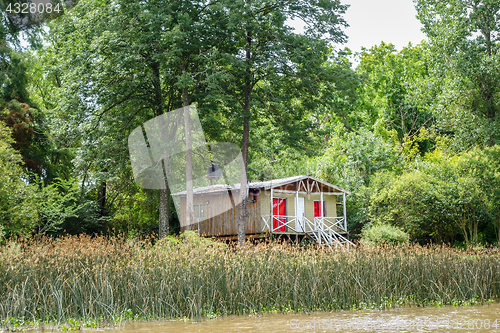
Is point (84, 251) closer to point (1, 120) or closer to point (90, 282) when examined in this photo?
point (90, 282)

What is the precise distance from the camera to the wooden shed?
2020cm

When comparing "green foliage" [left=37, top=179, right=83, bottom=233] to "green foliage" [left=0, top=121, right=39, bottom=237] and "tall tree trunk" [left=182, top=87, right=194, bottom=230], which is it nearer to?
"green foliage" [left=0, top=121, right=39, bottom=237]

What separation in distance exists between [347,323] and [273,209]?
1460 cm

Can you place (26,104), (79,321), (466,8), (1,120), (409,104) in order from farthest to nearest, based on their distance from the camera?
(409,104) < (466,8) < (26,104) < (1,120) < (79,321)

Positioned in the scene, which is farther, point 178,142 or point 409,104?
point 409,104

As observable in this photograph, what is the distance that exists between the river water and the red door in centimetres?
1246

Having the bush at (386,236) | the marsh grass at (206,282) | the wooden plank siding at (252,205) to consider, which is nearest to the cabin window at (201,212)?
the wooden plank siding at (252,205)

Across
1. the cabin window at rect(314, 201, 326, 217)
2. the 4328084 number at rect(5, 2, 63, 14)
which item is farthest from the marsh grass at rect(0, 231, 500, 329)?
the cabin window at rect(314, 201, 326, 217)

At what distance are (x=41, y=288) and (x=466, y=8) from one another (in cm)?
2195

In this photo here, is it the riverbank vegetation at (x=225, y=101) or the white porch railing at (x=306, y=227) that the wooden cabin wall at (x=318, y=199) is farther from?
the riverbank vegetation at (x=225, y=101)

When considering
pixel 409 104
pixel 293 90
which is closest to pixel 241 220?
pixel 293 90

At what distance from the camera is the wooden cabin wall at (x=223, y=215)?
792 inches

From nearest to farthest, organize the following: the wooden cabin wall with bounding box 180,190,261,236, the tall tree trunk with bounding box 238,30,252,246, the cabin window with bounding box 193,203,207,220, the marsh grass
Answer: the marsh grass, the tall tree trunk with bounding box 238,30,252,246, the wooden cabin wall with bounding box 180,190,261,236, the cabin window with bounding box 193,203,207,220

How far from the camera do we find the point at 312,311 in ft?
26.0
